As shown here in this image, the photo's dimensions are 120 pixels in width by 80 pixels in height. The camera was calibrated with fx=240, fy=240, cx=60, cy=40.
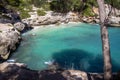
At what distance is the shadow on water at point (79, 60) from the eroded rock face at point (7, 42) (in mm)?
5553

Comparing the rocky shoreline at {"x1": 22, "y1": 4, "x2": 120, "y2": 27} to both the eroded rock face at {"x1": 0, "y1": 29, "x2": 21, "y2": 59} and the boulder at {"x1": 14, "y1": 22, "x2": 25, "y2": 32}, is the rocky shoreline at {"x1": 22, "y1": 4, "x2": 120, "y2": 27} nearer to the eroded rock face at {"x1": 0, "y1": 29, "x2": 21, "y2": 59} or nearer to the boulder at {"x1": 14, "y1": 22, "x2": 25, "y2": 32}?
the boulder at {"x1": 14, "y1": 22, "x2": 25, "y2": 32}

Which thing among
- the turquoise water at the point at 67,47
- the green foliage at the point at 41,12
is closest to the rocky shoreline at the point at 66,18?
the green foliage at the point at 41,12

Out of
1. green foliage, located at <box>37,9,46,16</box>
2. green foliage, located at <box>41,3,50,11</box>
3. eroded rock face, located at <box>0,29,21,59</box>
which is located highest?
green foliage, located at <box>41,3,50,11</box>

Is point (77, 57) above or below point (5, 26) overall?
below

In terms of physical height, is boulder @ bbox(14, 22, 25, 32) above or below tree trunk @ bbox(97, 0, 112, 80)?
below

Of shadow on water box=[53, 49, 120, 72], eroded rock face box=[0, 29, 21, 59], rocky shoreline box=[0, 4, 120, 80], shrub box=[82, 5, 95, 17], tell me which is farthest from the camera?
shrub box=[82, 5, 95, 17]

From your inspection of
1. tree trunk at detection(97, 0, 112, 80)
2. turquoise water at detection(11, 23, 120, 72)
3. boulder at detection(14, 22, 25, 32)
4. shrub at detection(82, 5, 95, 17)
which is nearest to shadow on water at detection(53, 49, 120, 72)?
turquoise water at detection(11, 23, 120, 72)

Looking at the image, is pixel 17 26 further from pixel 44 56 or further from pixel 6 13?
pixel 44 56

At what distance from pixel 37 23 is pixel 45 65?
18.8 m

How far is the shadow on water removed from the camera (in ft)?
82.0

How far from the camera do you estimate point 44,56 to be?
93.1ft

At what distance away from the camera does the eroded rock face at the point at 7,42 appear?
2795cm

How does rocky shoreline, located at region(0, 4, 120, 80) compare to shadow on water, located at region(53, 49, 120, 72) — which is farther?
shadow on water, located at region(53, 49, 120, 72)

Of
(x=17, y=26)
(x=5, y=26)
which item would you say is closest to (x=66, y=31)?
(x=17, y=26)
